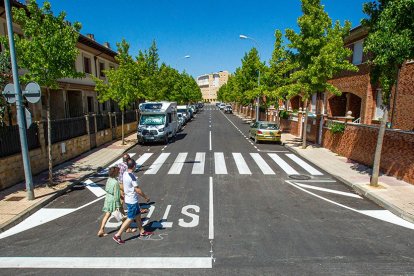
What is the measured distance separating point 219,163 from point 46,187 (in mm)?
7830

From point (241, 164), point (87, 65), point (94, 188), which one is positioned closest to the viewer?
point (94, 188)

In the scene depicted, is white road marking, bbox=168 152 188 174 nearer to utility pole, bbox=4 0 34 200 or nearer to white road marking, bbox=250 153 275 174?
white road marking, bbox=250 153 275 174

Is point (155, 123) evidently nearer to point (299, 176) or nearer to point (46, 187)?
point (46, 187)

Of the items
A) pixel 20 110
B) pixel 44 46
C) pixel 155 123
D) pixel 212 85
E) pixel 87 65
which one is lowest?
pixel 155 123

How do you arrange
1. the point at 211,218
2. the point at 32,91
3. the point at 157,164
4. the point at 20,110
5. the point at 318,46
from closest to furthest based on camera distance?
the point at 211,218 → the point at 20,110 → the point at 32,91 → the point at 157,164 → the point at 318,46

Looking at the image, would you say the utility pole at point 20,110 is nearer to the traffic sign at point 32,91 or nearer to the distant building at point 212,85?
the traffic sign at point 32,91

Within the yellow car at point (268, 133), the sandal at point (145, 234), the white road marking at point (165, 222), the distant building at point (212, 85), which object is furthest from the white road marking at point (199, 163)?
the distant building at point (212, 85)

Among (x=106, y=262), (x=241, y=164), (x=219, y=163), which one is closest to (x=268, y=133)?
(x=241, y=164)

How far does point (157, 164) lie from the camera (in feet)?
45.1

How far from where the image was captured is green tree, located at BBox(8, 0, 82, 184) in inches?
347

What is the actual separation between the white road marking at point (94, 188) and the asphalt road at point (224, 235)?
0.31ft

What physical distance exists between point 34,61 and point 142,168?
20.8 ft

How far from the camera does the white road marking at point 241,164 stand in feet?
40.2

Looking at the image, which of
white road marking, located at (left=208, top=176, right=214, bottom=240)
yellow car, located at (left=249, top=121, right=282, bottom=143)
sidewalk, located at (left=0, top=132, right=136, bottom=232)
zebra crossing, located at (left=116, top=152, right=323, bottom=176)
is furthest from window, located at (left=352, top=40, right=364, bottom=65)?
sidewalk, located at (left=0, top=132, right=136, bottom=232)
